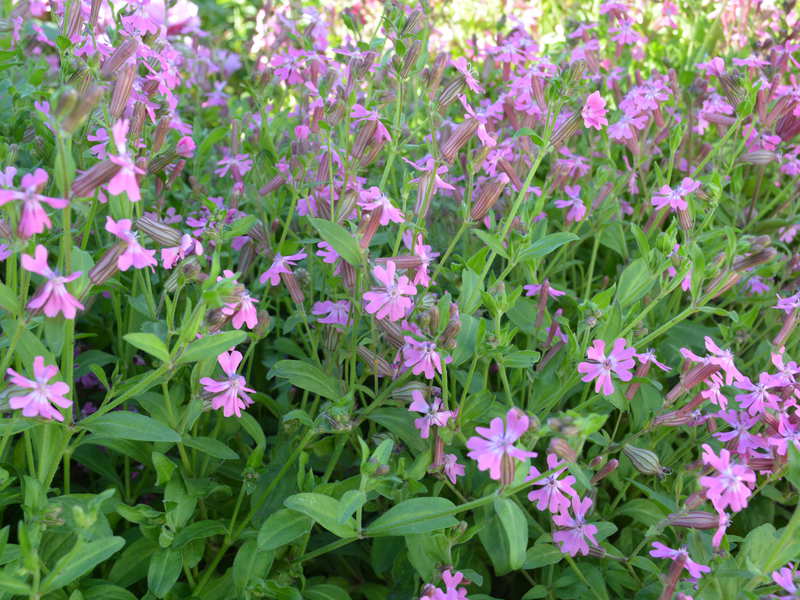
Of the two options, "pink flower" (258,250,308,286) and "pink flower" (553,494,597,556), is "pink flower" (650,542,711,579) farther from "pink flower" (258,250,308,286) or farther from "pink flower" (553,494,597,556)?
"pink flower" (258,250,308,286)

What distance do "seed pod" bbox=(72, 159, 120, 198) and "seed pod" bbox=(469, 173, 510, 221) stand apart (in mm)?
581

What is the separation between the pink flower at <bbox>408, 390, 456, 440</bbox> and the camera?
111cm

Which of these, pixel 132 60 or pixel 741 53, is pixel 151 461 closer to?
pixel 132 60

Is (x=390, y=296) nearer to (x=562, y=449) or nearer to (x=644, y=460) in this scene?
(x=562, y=449)

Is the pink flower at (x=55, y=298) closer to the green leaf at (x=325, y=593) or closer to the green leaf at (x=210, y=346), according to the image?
the green leaf at (x=210, y=346)

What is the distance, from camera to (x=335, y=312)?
130cm

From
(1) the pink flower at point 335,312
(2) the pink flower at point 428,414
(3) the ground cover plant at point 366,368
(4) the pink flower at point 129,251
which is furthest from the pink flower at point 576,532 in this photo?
(4) the pink flower at point 129,251

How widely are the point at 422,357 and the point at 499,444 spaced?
0.61 feet

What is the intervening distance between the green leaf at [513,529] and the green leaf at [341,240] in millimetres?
380

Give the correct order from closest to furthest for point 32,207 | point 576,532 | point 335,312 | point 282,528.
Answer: point 32,207
point 282,528
point 576,532
point 335,312

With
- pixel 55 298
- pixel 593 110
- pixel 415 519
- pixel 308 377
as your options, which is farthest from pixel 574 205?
pixel 55 298

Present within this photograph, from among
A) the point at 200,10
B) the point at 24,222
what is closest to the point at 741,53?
the point at 24,222

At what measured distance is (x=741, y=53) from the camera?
87.0 inches

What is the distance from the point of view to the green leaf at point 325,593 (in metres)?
1.16
